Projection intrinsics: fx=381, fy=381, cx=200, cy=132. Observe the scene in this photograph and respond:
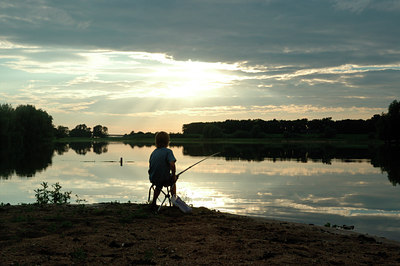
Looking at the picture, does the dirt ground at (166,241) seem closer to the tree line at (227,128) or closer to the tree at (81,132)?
the tree line at (227,128)

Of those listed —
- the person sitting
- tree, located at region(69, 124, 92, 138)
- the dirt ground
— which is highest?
tree, located at region(69, 124, 92, 138)

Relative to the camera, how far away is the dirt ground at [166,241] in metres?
5.79

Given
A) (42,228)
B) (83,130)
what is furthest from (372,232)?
(83,130)

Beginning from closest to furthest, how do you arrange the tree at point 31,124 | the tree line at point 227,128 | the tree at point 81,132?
1. the tree line at point 227,128
2. the tree at point 31,124
3. the tree at point 81,132

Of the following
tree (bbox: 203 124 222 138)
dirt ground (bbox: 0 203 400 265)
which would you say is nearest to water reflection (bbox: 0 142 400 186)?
dirt ground (bbox: 0 203 400 265)

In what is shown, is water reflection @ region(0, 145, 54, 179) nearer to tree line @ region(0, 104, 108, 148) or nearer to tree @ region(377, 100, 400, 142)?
tree line @ region(0, 104, 108, 148)

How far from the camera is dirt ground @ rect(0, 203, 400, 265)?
228 inches

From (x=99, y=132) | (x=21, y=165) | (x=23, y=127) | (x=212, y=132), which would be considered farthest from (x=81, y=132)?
(x=21, y=165)

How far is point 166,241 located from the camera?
679 centimetres

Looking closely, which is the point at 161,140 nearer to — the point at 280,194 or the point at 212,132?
the point at 280,194

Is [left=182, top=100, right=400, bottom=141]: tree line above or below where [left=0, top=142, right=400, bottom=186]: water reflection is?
above

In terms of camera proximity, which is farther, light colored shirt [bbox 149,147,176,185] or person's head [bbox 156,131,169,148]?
person's head [bbox 156,131,169,148]

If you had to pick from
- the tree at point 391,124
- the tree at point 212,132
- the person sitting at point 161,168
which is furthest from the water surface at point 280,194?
the tree at point 212,132

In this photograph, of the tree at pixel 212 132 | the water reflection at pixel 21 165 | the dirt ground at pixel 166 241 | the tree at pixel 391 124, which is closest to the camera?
the dirt ground at pixel 166 241
